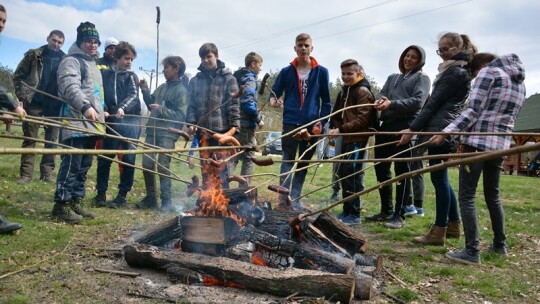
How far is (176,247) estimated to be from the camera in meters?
3.63

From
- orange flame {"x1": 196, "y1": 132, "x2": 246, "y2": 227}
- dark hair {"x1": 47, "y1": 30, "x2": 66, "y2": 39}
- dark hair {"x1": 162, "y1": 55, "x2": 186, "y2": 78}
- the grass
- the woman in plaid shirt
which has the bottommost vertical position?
the grass

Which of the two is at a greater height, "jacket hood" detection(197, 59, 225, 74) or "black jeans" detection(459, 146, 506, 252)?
"jacket hood" detection(197, 59, 225, 74)

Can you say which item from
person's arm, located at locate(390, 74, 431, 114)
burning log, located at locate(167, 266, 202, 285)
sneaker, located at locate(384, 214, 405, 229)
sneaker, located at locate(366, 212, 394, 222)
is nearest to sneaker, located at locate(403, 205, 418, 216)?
sneaker, located at locate(366, 212, 394, 222)

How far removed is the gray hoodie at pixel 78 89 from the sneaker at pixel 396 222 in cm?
373

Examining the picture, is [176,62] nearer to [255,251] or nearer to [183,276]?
[255,251]

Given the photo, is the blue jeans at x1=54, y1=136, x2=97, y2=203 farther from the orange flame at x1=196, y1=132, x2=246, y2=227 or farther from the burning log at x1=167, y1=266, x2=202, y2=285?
the burning log at x1=167, y1=266, x2=202, y2=285

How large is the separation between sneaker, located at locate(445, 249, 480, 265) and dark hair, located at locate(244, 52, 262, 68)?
4.03 meters

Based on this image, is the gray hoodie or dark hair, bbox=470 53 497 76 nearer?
dark hair, bbox=470 53 497 76

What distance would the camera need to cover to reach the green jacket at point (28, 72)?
6348mm

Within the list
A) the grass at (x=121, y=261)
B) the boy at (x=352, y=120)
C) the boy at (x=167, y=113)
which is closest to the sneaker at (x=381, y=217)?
the grass at (x=121, y=261)

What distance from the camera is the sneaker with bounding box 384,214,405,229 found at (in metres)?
5.14

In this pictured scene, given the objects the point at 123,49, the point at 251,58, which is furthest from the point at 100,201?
the point at 251,58

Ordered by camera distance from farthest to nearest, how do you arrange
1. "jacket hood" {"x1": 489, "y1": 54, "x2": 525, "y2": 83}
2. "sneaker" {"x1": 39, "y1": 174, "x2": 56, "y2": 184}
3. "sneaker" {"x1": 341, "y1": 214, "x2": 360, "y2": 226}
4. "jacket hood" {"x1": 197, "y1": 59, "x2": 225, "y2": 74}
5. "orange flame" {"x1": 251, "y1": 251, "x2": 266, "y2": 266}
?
"sneaker" {"x1": 39, "y1": 174, "x2": 56, "y2": 184}, "jacket hood" {"x1": 197, "y1": 59, "x2": 225, "y2": 74}, "sneaker" {"x1": 341, "y1": 214, "x2": 360, "y2": 226}, "jacket hood" {"x1": 489, "y1": 54, "x2": 525, "y2": 83}, "orange flame" {"x1": 251, "y1": 251, "x2": 266, "y2": 266}

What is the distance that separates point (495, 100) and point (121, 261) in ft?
12.2
